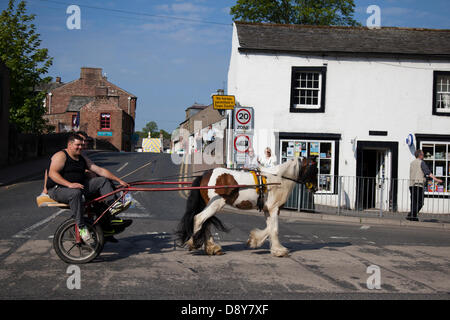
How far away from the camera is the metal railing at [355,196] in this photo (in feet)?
48.5

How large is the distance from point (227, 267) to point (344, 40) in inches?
605

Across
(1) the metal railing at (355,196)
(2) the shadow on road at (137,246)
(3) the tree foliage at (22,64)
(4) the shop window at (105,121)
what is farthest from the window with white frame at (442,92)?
(4) the shop window at (105,121)

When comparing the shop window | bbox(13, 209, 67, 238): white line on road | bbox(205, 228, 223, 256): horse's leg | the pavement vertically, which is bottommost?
the pavement

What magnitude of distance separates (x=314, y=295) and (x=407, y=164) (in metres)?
14.5

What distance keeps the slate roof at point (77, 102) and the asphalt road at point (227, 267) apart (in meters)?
56.7

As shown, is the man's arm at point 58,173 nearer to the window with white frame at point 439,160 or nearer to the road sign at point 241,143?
the road sign at point 241,143

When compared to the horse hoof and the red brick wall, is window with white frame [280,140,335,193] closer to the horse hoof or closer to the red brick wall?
the horse hoof

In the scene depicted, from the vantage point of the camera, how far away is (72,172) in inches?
252

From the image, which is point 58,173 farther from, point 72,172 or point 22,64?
point 22,64

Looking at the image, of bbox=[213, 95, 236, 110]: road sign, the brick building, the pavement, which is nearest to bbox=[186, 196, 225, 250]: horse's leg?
the pavement

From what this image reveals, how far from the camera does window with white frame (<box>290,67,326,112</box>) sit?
18.1 meters

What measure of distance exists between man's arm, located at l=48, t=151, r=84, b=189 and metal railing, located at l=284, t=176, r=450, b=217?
9.67 metres

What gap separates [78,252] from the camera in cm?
681

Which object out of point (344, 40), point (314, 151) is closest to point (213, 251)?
point (314, 151)
